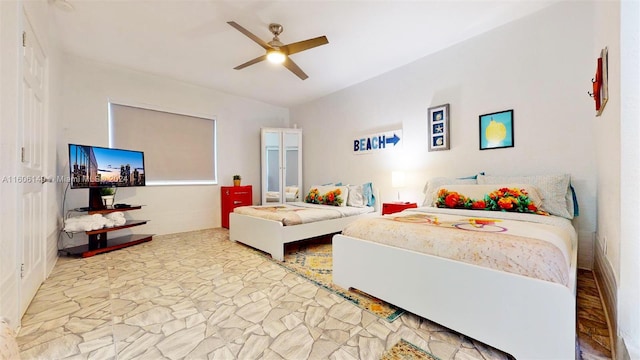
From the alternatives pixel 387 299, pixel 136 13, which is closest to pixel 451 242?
pixel 387 299

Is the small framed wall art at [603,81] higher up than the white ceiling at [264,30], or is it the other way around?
the white ceiling at [264,30]

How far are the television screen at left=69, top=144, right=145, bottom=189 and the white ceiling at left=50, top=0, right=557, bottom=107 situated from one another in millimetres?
1332

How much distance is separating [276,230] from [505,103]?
9.84 feet

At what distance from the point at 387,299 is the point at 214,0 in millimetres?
2975

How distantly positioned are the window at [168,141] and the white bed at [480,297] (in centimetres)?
367

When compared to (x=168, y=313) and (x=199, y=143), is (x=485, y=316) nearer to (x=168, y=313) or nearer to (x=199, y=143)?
(x=168, y=313)

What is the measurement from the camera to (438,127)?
10.8 ft

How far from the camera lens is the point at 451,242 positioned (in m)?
1.48

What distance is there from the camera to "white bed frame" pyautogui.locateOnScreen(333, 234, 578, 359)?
3.62 feet

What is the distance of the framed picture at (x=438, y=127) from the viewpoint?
3221 millimetres

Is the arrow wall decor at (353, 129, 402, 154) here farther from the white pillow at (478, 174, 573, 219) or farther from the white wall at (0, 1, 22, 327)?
the white wall at (0, 1, 22, 327)

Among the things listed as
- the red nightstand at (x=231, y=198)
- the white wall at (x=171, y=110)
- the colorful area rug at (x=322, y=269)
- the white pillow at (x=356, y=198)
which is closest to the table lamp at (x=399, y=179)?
the white pillow at (x=356, y=198)

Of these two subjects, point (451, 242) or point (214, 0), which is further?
point (214, 0)

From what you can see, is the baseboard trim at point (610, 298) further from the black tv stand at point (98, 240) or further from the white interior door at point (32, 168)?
the black tv stand at point (98, 240)
